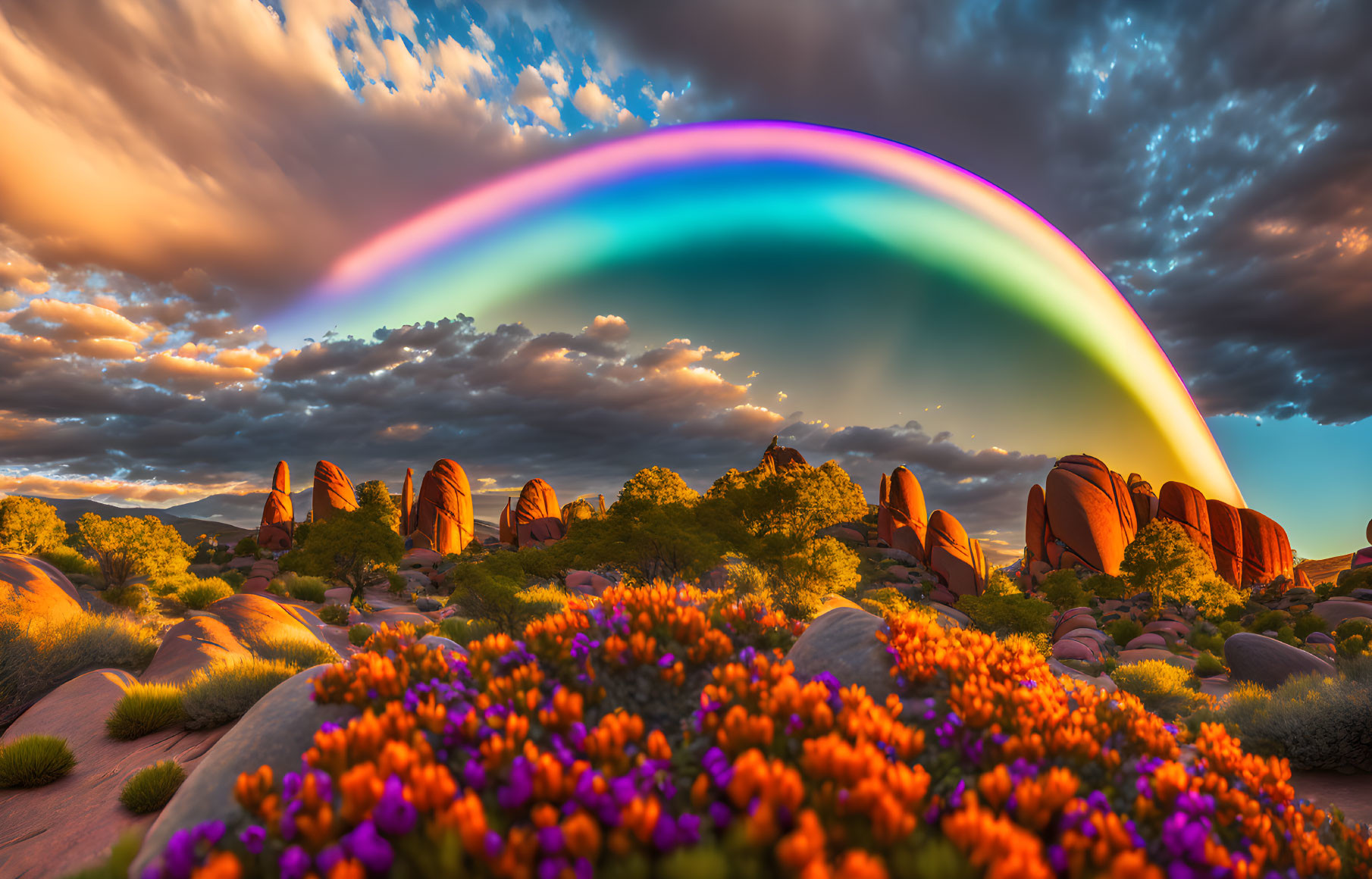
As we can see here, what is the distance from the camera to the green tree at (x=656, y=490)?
121 feet

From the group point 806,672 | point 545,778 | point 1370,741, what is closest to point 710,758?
point 545,778

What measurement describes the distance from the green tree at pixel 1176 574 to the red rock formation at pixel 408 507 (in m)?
82.3

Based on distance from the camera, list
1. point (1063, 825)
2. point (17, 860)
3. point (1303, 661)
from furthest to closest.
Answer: point (1303, 661), point (17, 860), point (1063, 825)

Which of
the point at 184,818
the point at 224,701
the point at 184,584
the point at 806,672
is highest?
the point at 806,672

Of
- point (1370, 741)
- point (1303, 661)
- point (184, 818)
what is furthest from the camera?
point (1303, 661)

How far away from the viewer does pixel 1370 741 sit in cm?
1005

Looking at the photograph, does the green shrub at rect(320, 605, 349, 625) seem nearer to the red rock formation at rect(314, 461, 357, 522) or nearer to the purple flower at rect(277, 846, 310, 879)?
the purple flower at rect(277, 846, 310, 879)

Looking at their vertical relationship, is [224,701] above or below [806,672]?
below

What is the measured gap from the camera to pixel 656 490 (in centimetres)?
4344

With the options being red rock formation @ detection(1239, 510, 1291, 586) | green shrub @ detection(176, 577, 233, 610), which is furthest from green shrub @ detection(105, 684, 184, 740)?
red rock formation @ detection(1239, 510, 1291, 586)

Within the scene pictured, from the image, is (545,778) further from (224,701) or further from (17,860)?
(224,701)

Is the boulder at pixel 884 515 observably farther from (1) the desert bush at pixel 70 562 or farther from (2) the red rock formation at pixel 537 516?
(1) the desert bush at pixel 70 562

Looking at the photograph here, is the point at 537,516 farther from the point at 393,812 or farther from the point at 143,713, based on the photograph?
the point at 393,812

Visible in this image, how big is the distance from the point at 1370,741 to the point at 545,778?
15.9 m
